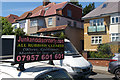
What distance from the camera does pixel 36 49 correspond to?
3.65m

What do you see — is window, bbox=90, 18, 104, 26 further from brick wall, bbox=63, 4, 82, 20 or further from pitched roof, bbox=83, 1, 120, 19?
brick wall, bbox=63, 4, 82, 20

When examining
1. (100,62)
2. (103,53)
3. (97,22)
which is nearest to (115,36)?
(97,22)

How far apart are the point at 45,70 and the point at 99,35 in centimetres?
2540

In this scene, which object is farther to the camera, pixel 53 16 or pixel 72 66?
pixel 53 16

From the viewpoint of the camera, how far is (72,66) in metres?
6.05

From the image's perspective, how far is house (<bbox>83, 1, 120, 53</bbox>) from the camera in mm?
25094

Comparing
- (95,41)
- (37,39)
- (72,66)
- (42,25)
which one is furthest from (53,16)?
(37,39)

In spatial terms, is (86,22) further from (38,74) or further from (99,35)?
(38,74)

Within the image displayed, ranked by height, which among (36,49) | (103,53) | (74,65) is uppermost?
(36,49)

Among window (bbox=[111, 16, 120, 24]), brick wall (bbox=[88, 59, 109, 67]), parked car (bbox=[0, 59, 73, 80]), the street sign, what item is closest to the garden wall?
brick wall (bbox=[88, 59, 109, 67])

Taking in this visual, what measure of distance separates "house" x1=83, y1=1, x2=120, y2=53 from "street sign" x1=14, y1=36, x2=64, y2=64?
21483mm

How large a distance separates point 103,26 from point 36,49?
24.4 meters

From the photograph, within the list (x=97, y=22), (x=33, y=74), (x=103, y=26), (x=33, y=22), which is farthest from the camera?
(x=33, y=22)

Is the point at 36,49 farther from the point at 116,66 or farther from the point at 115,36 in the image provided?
the point at 115,36
